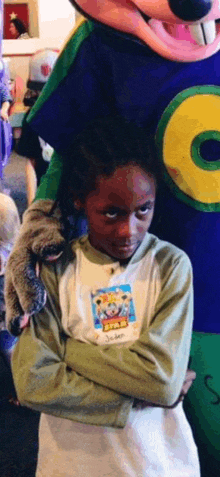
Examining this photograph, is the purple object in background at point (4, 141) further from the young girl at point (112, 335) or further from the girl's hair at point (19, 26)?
the girl's hair at point (19, 26)

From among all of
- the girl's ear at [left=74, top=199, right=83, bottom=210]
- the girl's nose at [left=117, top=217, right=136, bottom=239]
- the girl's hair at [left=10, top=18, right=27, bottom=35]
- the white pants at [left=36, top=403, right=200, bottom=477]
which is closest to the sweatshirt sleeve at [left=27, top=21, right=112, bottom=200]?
the girl's ear at [left=74, top=199, right=83, bottom=210]

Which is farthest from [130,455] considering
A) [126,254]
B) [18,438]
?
[18,438]

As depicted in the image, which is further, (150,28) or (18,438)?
(18,438)

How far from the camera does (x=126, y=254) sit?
97cm

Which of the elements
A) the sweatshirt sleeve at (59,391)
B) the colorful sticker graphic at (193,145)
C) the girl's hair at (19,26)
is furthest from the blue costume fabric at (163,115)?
the girl's hair at (19,26)

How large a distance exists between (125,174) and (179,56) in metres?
0.21

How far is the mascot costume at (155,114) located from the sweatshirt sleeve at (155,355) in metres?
0.12

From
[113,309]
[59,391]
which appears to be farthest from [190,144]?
[59,391]

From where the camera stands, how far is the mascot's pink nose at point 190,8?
891mm

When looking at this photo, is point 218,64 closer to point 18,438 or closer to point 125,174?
point 125,174

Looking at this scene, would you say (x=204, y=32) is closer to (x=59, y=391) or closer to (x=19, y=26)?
(x=59, y=391)

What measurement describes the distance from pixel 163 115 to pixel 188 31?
0.47 ft

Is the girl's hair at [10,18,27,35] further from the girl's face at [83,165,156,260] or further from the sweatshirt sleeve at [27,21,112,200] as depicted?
the girl's face at [83,165,156,260]

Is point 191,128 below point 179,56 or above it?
below
